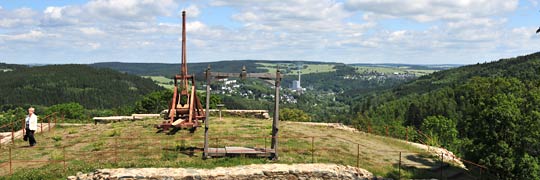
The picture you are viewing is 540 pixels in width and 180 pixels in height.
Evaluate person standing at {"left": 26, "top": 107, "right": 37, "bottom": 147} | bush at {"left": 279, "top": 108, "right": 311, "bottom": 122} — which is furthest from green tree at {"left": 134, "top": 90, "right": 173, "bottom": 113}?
person standing at {"left": 26, "top": 107, "right": 37, "bottom": 147}

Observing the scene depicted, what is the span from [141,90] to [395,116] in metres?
93.2

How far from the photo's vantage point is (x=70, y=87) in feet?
448

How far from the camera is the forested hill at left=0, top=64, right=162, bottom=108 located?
127 m

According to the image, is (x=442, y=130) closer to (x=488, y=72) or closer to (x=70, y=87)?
(x=488, y=72)

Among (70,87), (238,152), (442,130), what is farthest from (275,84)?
(70,87)

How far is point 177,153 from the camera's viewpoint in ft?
49.2

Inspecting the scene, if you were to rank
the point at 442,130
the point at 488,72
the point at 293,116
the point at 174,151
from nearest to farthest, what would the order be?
the point at 174,151, the point at 442,130, the point at 293,116, the point at 488,72

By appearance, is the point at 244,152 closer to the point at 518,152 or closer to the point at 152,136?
the point at 152,136

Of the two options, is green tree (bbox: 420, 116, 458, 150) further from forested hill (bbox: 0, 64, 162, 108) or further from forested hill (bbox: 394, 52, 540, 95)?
forested hill (bbox: 0, 64, 162, 108)

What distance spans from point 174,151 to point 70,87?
137 meters

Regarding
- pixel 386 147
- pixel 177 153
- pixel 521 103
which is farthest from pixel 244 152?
pixel 521 103

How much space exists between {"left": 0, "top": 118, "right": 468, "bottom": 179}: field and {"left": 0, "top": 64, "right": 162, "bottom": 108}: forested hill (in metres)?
118

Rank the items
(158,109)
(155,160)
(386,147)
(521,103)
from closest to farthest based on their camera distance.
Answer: (155,160) → (521,103) → (386,147) → (158,109)

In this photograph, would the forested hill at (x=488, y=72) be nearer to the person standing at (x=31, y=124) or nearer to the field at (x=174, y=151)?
the field at (x=174, y=151)
